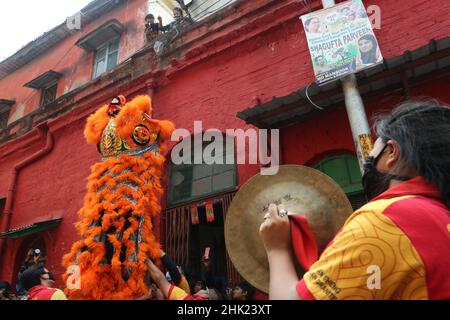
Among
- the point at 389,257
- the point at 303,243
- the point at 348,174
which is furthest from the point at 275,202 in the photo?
the point at 348,174

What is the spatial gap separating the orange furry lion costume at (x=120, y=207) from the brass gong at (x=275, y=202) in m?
0.88

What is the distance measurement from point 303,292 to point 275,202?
106 centimetres

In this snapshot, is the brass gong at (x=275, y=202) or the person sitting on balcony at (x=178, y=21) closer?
the brass gong at (x=275, y=202)

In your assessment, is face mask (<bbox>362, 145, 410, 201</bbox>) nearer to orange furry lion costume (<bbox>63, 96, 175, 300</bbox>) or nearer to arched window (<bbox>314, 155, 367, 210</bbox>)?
orange furry lion costume (<bbox>63, 96, 175, 300</bbox>)

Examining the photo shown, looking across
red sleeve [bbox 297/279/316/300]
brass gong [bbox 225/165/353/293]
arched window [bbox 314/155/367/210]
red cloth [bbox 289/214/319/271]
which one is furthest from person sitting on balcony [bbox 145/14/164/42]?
red sleeve [bbox 297/279/316/300]

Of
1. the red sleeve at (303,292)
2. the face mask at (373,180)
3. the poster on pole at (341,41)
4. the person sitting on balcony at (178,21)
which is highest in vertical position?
the person sitting on balcony at (178,21)

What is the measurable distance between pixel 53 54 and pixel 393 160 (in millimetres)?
12635

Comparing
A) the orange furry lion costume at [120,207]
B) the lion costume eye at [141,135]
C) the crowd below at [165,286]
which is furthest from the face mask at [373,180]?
the lion costume eye at [141,135]

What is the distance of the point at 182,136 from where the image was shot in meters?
6.30

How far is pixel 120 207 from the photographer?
275cm

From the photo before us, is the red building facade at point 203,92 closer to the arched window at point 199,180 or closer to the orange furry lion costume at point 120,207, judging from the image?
the arched window at point 199,180

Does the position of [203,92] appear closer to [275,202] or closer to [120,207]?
[120,207]

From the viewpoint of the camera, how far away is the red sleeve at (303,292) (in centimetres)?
98

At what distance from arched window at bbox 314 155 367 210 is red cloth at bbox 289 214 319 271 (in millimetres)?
3283
